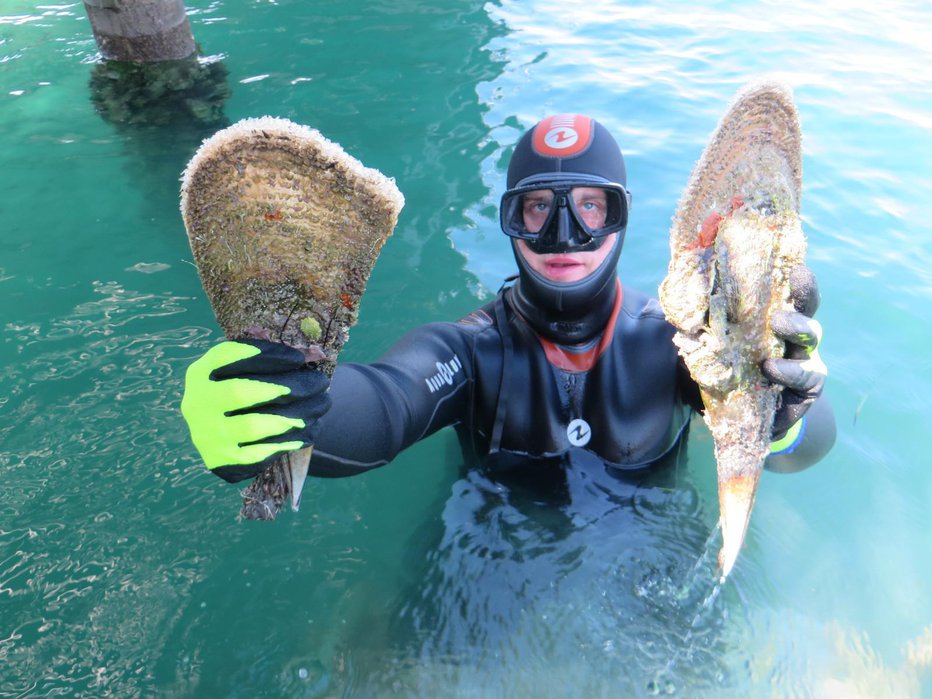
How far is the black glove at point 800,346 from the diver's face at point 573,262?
0.84m

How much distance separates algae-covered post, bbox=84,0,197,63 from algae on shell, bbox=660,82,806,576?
24.1 ft

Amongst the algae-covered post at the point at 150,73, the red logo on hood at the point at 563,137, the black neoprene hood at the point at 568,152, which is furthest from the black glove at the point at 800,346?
the algae-covered post at the point at 150,73

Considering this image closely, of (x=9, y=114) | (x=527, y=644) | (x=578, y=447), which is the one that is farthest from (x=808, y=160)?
(x=9, y=114)

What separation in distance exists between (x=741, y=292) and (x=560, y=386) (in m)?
1.09

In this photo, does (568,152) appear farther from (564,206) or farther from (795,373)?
(795,373)

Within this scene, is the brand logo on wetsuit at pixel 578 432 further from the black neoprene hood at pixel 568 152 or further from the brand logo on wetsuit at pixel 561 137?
the brand logo on wetsuit at pixel 561 137

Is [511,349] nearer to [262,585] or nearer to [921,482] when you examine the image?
[262,585]

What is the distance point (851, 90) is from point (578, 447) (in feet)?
21.5

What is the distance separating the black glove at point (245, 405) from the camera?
1.77 meters

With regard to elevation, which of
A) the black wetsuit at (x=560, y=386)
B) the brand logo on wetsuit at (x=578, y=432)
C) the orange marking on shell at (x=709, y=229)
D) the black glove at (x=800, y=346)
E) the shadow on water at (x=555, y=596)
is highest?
the orange marking on shell at (x=709, y=229)

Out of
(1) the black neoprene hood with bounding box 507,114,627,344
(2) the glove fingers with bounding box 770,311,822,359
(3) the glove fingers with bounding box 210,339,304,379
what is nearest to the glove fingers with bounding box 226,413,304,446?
(3) the glove fingers with bounding box 210,339,304,379

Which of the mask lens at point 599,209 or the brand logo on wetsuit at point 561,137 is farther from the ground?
the brand logo on wetsuit at point 561,137

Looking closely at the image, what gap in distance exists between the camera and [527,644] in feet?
9.50

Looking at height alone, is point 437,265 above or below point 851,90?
below
